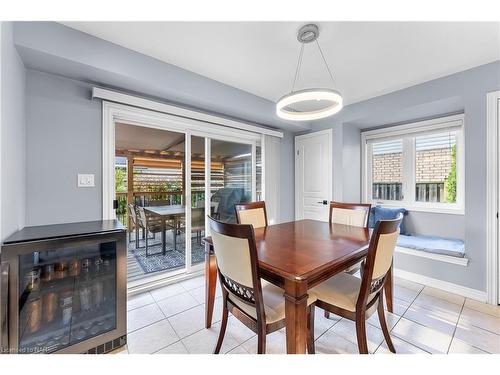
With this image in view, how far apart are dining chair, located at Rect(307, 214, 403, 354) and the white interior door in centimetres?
211

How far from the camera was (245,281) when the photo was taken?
4.06 feet

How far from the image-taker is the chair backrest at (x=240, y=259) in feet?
3.85

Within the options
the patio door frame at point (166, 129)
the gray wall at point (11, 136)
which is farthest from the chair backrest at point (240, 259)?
the patio door frame at point (166, 129)

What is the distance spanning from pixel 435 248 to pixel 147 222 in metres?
3.57

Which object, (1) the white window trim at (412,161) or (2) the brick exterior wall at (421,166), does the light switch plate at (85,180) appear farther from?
(2) the brick exterior wall at (421,166)

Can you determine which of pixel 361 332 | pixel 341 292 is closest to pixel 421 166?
pixel 341 292

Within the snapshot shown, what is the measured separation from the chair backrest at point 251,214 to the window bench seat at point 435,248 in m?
1.86

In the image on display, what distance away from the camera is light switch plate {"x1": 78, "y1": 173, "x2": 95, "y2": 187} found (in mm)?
2000

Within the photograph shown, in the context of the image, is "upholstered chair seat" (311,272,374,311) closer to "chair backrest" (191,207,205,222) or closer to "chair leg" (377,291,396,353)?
"chair leg" (377,291,396,353)

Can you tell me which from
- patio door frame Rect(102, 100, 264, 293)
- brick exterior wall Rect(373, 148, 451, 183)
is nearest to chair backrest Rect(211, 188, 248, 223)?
patio door frame Rect(102, 100, 264, 293)

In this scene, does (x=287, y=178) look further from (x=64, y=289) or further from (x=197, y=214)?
(x=64, y=289)

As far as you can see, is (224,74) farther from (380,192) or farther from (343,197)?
(380,192)

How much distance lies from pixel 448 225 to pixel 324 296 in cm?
266
